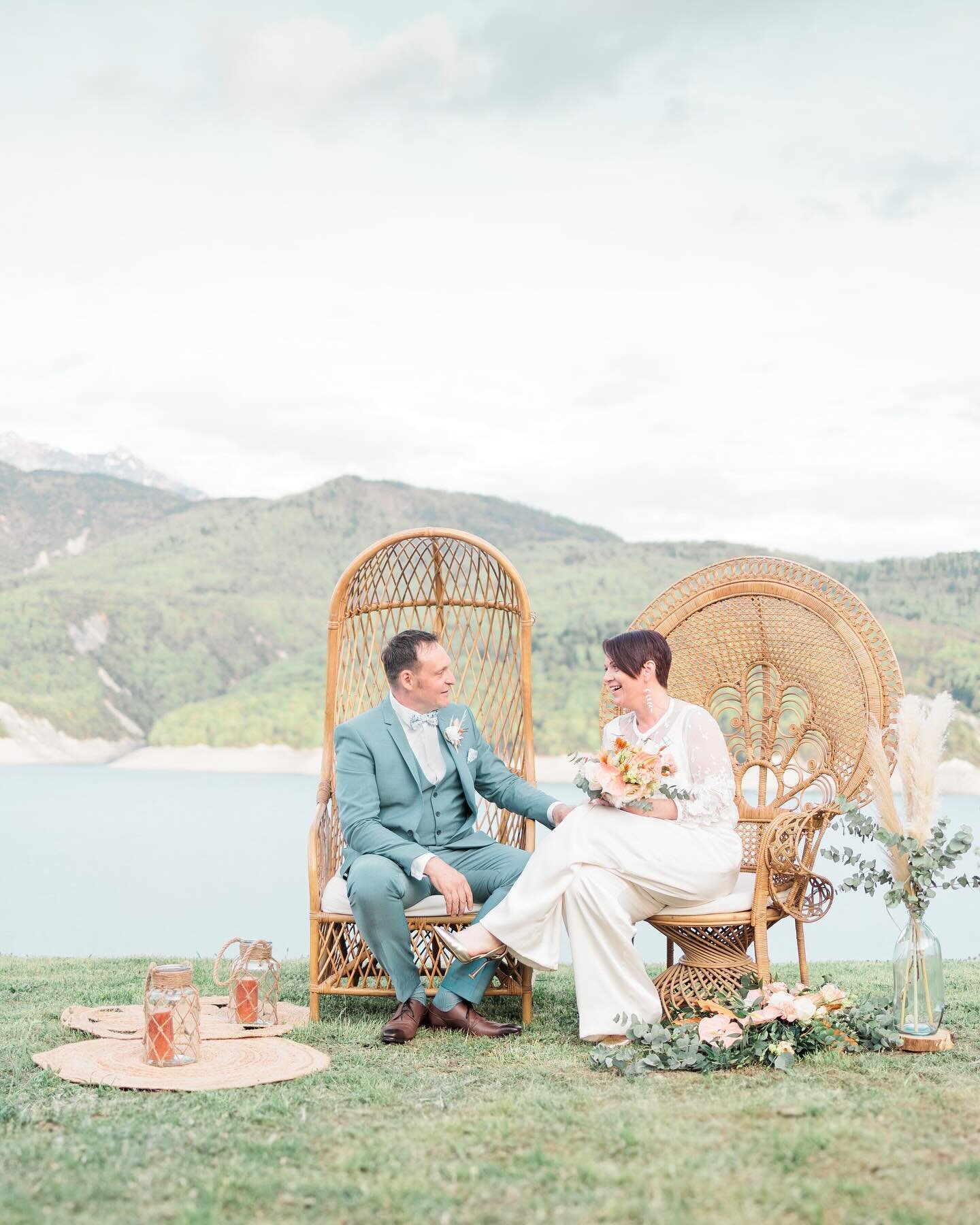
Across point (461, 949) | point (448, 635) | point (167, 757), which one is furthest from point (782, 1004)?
point (167, 757)

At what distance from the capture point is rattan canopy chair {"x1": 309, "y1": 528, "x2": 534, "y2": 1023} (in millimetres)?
3781

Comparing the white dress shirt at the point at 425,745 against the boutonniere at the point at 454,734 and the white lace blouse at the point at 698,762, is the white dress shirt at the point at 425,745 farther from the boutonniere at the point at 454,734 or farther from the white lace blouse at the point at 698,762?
the white lace blouse at the point at 698,762

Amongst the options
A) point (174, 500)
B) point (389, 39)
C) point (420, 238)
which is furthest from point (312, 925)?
point (174, 500)

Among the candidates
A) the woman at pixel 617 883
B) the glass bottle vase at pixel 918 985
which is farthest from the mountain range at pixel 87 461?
the glass bottle vase at pixel 918 985

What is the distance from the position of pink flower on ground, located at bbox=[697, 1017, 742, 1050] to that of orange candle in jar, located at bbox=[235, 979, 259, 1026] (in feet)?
4.73

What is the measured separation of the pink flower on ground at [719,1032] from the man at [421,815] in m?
0.72

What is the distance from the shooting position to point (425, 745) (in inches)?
160

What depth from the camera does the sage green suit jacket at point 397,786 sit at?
3811 mm

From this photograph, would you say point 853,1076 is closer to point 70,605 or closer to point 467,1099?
point 467,1099

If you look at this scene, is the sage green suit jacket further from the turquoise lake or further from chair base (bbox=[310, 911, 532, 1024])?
the turquoise lake

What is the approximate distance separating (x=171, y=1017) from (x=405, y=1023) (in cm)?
70

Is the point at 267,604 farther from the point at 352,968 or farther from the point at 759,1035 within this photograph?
the point at 759,1035

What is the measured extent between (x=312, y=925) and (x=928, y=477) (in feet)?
113

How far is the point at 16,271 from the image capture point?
25.0 m
